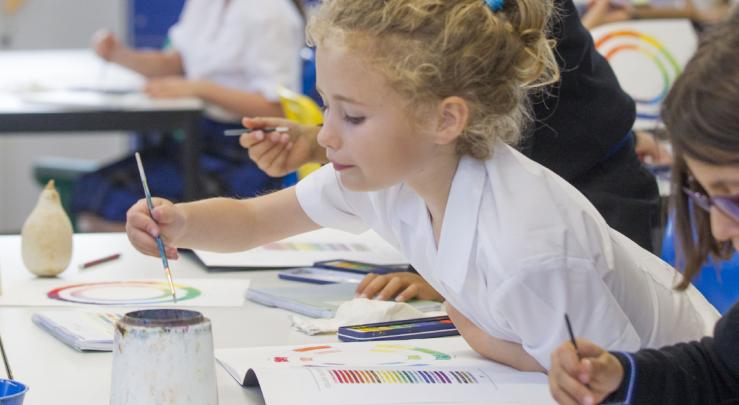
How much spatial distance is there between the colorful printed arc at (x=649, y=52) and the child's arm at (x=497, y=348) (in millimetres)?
1701

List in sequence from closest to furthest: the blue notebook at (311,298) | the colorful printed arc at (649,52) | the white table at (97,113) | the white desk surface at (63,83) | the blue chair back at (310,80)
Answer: the blue notebook at (311,298) < the colorful printed arc at (649,52) < the blue chair back at (310,80) < the white table at (97,113) < the white desk surface at (63,83)

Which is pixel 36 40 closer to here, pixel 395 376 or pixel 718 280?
pixel 718 280

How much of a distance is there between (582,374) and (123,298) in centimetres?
75

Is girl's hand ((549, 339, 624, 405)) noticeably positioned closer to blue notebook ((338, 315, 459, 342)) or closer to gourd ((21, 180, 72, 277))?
blue notebook ((338, 315, 459, 342))

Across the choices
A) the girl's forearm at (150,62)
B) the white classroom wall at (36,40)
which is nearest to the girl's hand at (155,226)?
the girl's forearm at (150,62)

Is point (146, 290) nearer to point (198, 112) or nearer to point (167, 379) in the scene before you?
point (167, 379)

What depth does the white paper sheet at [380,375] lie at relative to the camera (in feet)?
3.36

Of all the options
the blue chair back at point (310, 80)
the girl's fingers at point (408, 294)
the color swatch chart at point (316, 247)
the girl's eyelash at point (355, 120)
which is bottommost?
the blue chair back at point (310, 80)

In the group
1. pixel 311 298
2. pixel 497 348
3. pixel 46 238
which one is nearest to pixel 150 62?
pixel 46 238

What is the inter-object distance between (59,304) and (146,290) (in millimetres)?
131

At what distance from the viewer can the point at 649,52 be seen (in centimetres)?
286

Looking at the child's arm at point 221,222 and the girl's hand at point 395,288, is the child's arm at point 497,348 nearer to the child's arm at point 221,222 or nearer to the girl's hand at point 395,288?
the girl's hand at point 395,288

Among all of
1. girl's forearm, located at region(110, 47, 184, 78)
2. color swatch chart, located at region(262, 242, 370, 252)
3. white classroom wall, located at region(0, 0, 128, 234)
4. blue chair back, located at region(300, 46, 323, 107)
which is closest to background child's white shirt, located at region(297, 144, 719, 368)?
color swatch chart, located at region(262, 242, 370, 252)

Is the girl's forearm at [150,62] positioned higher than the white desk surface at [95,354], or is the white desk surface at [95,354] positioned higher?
the white desk surface at [95,354]
